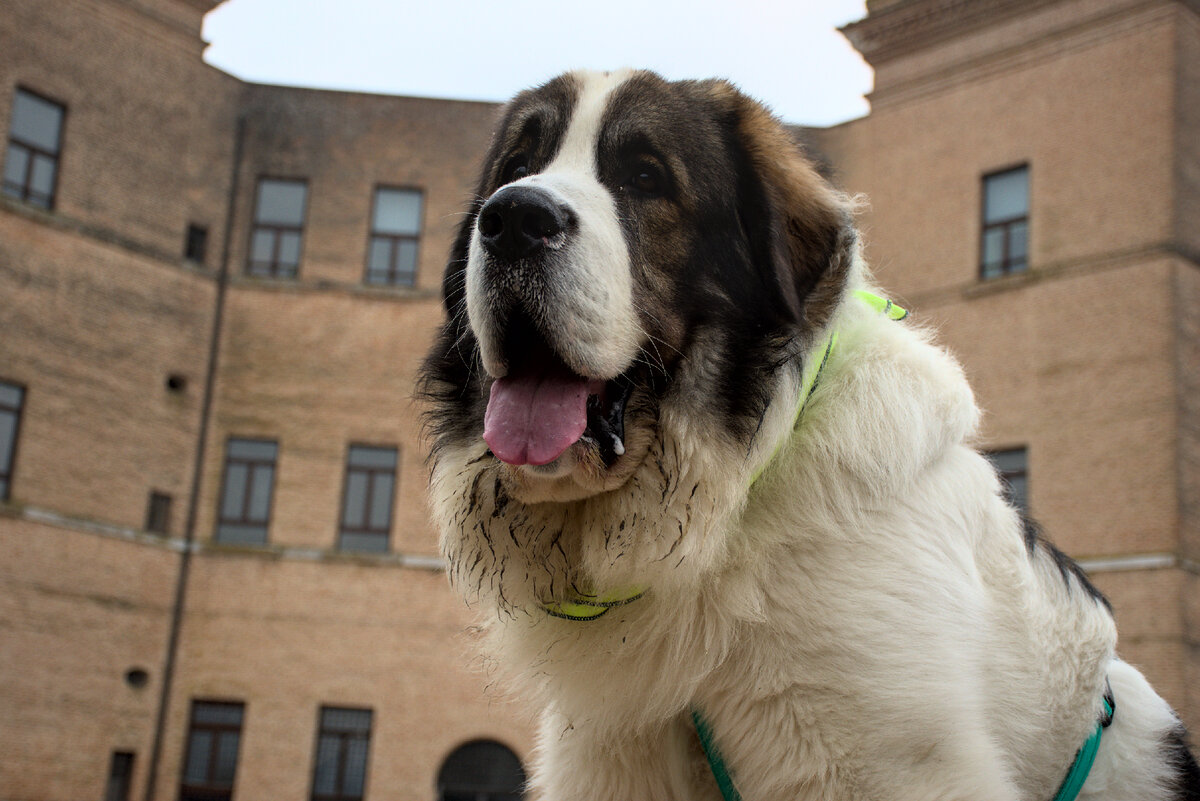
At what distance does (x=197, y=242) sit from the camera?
26359 mm

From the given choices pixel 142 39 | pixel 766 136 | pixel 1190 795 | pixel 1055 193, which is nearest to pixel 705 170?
pixel 766 136

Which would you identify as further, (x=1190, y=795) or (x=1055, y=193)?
(x=1055, y=193)

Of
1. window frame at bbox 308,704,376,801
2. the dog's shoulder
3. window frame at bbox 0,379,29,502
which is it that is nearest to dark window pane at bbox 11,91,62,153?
window frame at bbox 0,379,29,502

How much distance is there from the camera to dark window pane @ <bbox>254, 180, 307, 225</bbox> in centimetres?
2723

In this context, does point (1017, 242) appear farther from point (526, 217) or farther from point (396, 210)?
point (526, 217)

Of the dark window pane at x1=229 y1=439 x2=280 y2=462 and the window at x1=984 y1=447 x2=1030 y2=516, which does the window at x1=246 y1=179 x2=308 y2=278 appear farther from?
the window at x1=984 y1=447 x2=1030 y2=516

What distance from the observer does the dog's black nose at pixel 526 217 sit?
304 cm

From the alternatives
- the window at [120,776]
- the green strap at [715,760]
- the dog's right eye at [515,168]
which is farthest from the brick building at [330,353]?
the green strap at [715,760]

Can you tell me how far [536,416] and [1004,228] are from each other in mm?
22143

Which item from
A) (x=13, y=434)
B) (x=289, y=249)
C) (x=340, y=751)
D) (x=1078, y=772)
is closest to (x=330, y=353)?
Result: (x=289, y=249)

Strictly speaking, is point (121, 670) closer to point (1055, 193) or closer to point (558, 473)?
point (1055, 193)

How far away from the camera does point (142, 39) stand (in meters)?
25.3

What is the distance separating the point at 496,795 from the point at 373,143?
45.3ft

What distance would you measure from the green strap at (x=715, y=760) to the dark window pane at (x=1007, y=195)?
2198 cm
